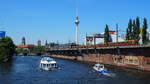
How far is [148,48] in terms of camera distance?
8306 centimetres

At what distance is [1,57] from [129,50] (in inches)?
2622

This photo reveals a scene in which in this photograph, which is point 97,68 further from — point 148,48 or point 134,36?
point 134,36

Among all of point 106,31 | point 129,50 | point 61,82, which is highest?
point 106,31

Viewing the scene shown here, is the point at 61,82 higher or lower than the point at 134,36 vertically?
lower

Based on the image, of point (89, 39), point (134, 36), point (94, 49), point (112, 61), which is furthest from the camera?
point (89, 39)

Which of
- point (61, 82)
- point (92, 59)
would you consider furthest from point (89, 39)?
point (61, 82)

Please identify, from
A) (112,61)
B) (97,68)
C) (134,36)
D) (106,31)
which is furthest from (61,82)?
(106,31)

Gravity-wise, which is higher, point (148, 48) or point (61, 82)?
point (148, 48)

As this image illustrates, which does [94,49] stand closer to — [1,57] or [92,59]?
[92,59]

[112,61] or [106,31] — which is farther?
[106,31]

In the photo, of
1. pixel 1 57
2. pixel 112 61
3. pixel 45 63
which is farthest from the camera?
pixel 1 57

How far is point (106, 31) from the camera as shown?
14188 cm

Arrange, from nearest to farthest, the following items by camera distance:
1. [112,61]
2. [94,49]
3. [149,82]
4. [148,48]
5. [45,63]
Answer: [149,82], [148,48], [45,63], [112,61], [94,49]

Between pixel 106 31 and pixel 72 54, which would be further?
pixel 72 54
